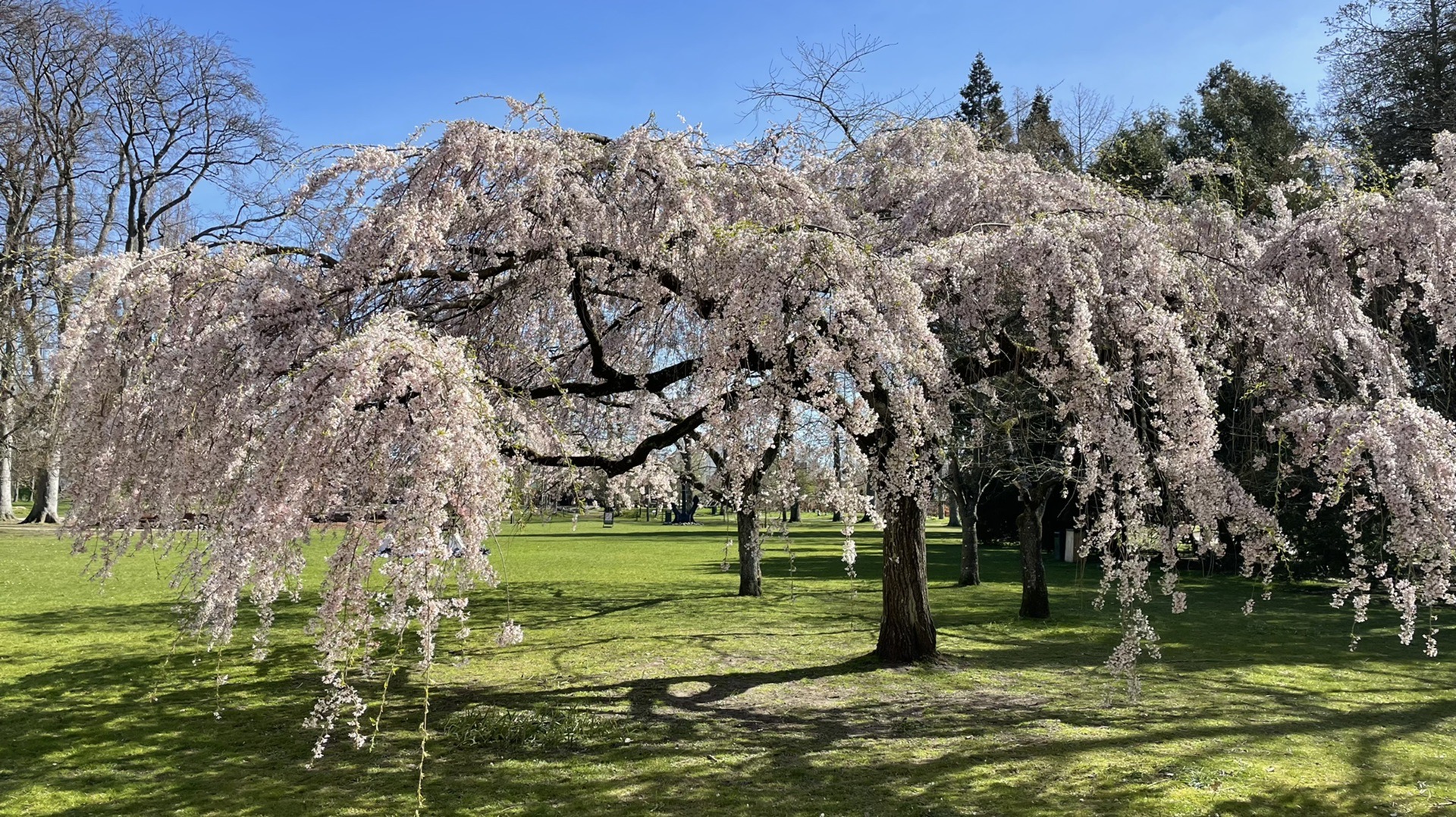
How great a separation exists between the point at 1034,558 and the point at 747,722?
7568 millimetres

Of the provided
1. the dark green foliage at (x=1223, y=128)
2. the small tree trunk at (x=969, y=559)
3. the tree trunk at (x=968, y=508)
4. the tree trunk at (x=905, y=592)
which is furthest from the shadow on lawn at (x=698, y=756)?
the dark green foliage at (x=1223, y=128)

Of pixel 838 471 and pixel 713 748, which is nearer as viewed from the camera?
pixel 713 748

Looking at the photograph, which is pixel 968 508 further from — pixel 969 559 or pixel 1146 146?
pixel 1146 146

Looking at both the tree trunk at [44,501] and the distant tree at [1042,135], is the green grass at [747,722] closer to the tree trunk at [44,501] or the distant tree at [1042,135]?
the distant tree at [1042,135]

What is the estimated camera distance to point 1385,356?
6.15 m

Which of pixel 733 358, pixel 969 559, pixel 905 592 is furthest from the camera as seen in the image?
pixel 969 559

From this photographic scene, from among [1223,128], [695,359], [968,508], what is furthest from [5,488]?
[1223,128]

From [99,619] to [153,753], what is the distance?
25.6 feet

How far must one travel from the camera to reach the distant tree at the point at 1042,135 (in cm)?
2185

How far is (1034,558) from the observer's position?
557 inches

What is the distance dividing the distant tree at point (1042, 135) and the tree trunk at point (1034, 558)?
262 inches

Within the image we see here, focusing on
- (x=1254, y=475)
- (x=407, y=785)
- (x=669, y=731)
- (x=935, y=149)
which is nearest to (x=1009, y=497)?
(x=1254, y=475)

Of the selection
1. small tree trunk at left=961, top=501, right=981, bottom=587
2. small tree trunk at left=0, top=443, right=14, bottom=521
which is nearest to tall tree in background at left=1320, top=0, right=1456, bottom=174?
small tree trunk at left=961, top=501, right=981, bottom=587

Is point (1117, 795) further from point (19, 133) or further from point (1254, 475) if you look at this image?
point (19, 133)
